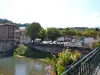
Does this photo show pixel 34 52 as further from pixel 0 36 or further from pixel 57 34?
pixel 0 36

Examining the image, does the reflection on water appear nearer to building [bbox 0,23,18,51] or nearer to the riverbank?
the riverbank

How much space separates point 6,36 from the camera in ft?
239

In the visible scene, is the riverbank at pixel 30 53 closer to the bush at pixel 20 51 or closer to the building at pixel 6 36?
the bush at pixel 20 51

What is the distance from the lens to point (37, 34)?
2589 inches

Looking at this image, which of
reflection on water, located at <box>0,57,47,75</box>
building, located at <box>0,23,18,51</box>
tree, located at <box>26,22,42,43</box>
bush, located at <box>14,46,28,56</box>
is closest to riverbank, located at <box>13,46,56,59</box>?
bush, located at <box>14,46,28,56</box>

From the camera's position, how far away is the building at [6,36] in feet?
226

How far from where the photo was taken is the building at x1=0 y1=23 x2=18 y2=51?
226 feet

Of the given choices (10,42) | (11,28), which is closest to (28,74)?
(10,42)

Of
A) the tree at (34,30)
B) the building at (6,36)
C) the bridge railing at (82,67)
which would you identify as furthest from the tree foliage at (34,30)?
the bridge railing at (82,67)

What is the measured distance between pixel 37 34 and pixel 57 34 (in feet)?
18.2

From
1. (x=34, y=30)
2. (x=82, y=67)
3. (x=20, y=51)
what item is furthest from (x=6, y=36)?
(x=82, y=67)

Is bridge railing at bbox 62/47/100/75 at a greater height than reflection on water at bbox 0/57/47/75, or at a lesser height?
greater

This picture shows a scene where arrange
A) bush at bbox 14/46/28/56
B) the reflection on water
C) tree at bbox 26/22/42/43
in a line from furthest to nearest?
tree at bbox 26/22/42/43
bush at bbox 14/46/28/56
the reflection on water

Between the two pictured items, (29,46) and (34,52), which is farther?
(29,46)
